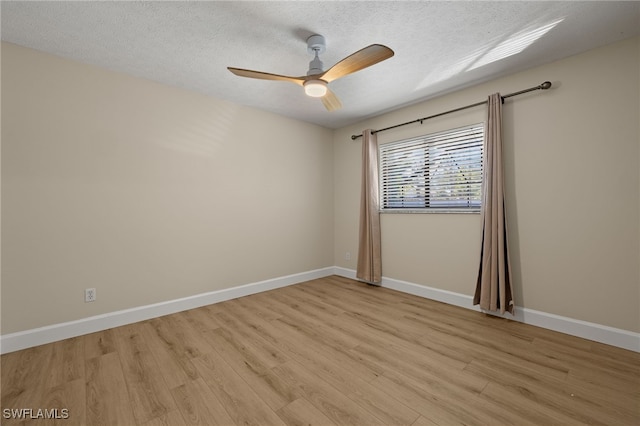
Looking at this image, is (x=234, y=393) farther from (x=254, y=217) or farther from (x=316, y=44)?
(x=316, y=44)

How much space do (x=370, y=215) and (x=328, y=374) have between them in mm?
2475

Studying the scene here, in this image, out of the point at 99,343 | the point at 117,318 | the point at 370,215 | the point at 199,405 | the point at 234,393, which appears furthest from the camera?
the point at 370,215

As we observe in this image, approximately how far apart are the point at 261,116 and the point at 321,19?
2.06 metres

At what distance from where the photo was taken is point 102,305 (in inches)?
104

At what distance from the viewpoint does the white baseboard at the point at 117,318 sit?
7.37 ft

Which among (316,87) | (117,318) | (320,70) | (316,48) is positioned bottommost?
(117,318)

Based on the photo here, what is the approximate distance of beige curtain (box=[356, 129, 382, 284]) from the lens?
3.97m

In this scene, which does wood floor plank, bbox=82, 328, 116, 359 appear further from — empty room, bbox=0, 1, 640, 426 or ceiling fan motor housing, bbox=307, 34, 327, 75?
ceiling fan motor housing, bbox=307, 34, 327, 75

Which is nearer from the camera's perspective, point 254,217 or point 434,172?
point 434,172

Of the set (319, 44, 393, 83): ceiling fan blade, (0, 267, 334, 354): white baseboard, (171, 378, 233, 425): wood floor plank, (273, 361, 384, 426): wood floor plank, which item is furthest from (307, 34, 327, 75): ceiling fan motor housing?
(0, 267, 334, 354): white baseboard

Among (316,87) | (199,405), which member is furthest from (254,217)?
(199,405)

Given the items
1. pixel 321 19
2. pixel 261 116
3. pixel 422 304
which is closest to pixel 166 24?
pixel 321 19

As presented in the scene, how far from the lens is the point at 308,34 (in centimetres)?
212

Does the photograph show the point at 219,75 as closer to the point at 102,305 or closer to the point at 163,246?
the point at 163,246
